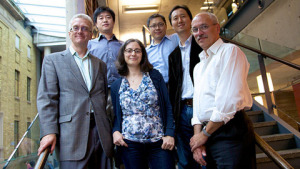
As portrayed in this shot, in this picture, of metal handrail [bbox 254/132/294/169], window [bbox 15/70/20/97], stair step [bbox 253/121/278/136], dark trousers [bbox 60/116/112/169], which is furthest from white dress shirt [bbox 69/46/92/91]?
window [bbox 15/70/20/97]

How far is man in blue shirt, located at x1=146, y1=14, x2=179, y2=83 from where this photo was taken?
249 cm

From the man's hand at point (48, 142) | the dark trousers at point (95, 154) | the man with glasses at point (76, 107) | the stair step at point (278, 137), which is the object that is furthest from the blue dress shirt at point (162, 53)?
the stair step at point (278, 137)

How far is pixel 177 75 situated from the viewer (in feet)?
6.91

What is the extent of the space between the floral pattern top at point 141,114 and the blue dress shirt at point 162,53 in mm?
591

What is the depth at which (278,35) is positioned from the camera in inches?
246

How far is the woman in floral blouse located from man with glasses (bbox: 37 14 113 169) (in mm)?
123

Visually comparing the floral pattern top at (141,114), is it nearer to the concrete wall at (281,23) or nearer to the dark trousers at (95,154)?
the dark trousers at (95,154)

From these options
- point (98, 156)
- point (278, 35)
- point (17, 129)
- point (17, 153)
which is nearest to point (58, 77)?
point (98, 156)

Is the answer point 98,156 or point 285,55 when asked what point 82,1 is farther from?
point 285,55

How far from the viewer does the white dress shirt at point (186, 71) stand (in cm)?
202

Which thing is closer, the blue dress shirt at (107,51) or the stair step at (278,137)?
the blue dress shirt at (107,51)

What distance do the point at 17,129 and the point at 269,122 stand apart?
15.7 feet

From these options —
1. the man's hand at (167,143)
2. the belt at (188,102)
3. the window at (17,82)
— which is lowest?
the man's hand at (167,143)

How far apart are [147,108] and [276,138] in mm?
2350
